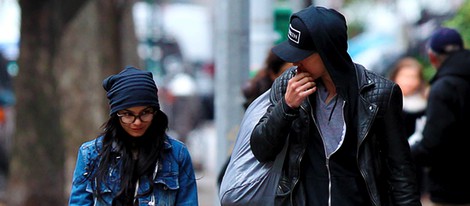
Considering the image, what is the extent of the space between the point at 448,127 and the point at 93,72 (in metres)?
8.71

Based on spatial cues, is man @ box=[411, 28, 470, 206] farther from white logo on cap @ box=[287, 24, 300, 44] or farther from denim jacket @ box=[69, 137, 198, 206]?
white logo on cap @ box=[287, 24, 300, 44]

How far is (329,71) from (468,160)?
2.95m

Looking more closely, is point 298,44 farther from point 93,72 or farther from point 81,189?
point 93,72

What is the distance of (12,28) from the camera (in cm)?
2709

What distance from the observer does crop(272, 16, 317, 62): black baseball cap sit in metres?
4.63

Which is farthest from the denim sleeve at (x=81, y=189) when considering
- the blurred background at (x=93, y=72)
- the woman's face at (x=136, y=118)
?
the blurred background at (x=93, y=72)

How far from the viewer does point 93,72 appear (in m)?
15.2

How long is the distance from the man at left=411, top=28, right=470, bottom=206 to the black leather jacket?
238cm

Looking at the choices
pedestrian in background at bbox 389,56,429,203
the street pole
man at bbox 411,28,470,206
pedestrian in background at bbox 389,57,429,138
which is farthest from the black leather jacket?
pedestrian in background at bbox 389,57,429,138

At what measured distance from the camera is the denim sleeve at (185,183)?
5.04 meters

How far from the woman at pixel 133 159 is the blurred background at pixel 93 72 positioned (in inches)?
18.6

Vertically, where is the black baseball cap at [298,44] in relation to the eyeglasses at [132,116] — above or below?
above

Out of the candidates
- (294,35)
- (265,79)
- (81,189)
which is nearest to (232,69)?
(265,79)

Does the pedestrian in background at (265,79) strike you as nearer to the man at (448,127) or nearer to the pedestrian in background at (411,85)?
the man at (448,127)
